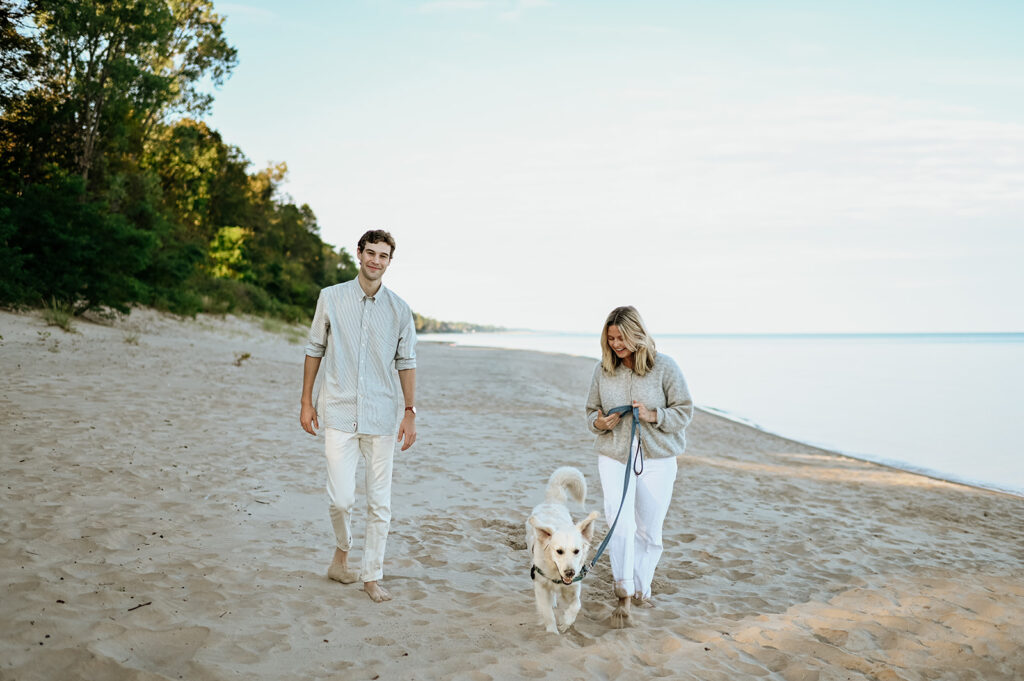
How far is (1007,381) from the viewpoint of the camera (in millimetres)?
33625

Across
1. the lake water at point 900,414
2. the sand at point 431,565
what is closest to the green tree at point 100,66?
the sand at point 431,565

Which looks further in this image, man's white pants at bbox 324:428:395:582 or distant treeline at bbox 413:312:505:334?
distant treeline at bbox 413:312:505:334

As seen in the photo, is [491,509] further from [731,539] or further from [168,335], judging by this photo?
[168,335]

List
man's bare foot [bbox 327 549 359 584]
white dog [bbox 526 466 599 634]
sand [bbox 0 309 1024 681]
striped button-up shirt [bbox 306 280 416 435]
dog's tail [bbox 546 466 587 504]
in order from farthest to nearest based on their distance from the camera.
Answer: dog's tail [bbox 546 466 587 504], man's bare foot [bbox 327 549 359 584], striped button-up shirt [bbox 306 280 416 435], white dog [bbox 526 466 599 634], sand [bbox 0 309 1024 681]

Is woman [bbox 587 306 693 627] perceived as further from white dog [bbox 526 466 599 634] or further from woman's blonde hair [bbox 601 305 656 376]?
white dog [bbox 526 466 599 634]

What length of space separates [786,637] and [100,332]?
16.7m

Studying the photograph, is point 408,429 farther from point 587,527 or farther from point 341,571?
point 587,527

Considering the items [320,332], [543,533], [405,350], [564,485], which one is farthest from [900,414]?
[320,332]

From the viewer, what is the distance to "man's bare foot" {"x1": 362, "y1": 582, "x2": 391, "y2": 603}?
4.27 meters

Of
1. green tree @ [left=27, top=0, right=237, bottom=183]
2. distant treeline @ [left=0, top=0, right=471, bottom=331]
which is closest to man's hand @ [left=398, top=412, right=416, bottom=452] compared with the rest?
distant treeline @ [left=0, top=0, right=471, bottom=331]

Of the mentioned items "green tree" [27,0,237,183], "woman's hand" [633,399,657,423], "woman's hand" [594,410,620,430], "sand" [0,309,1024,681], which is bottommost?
"sand" [0,309,1024,681]

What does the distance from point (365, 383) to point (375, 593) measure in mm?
1372

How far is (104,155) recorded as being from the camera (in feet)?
71.9

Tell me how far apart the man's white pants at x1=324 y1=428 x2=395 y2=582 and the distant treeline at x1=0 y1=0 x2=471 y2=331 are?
13.7 m
